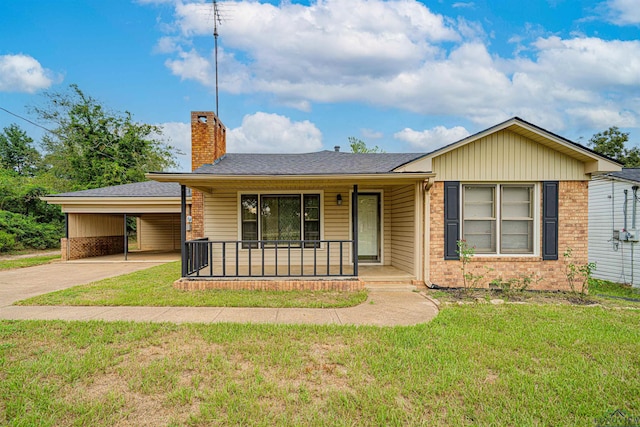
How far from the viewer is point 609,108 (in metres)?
25.5

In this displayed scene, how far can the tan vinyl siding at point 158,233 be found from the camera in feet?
57.4

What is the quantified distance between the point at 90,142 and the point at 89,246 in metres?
14.1

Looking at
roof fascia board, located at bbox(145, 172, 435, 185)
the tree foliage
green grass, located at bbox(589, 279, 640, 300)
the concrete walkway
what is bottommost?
green grass, located at bbox(589, 279, 640, 300)

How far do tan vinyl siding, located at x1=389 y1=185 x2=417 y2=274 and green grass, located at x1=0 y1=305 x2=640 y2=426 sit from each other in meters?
3.09

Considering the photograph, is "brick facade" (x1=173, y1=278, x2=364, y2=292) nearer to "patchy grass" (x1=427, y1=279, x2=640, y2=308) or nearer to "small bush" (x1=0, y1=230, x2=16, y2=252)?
"patchy grass" (x1=427, y1=279, x2=640, y2=308)

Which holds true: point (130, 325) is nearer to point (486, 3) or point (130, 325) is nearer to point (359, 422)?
point (359, 422)

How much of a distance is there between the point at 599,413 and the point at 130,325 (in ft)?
17.5

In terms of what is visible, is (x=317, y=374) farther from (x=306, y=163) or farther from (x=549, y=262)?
(x=306, y=163)

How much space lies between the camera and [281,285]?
274 inches

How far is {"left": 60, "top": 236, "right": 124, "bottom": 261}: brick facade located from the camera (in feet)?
41.8

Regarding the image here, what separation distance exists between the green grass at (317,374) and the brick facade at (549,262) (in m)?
2.39

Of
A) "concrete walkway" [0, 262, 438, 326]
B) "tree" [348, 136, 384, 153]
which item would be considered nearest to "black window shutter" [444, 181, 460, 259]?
"concrete walkway" [0, 262, 438, 326]

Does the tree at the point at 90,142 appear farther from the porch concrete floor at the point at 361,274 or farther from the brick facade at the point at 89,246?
the porch concrete floor at the point at 361,274

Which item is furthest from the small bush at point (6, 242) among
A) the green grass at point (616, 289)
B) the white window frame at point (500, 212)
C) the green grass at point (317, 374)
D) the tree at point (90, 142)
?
the green grass at point (616, 289)
